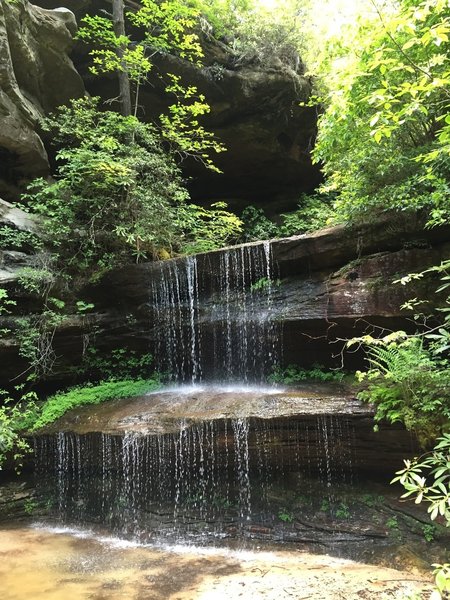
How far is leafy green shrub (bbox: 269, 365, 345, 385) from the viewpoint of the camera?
746 centimetres

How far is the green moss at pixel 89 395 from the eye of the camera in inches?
297

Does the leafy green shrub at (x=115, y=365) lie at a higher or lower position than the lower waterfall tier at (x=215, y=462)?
higher

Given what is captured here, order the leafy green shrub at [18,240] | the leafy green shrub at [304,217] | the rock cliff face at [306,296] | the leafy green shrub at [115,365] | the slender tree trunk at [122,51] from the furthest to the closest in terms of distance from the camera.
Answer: the leafy green shrub at [304,217] → the slender tree trunk at [122,51] → the leafy green shrub at [115,365] → the leafy green shrub at [18,240] → the rock cliff face at [306,296]

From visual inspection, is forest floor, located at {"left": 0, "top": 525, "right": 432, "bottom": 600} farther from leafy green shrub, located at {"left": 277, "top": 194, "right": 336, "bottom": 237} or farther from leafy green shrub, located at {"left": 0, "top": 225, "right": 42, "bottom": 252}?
leafy green shrub, located at {"left": 277, "top": 194, "right": 336, "bottom": 237}

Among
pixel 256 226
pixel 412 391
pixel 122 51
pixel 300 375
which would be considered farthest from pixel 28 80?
pixel 412 391

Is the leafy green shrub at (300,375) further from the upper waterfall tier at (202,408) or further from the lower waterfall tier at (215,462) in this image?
the lower waterfall tier at (215,462)

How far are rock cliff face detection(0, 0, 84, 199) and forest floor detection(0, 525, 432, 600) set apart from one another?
7.73m

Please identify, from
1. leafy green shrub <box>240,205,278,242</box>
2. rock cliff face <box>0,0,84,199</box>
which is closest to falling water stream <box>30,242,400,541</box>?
rock cliff face <box>0,0,84,199</box>

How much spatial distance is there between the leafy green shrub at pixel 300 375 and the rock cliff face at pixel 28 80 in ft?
23.6

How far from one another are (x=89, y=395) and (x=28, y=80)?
7.44 m

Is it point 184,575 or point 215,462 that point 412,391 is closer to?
point 215,462

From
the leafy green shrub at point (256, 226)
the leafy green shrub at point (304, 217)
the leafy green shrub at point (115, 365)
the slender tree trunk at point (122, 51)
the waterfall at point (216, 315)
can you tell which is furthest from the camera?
the leafy green shrub at point (256, 226)

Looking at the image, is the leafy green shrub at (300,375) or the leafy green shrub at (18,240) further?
the leafy green shrub at (18,240)

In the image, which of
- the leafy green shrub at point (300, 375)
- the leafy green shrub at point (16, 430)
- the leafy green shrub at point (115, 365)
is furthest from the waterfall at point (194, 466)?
the leafy green shrub at point (115, 365)
